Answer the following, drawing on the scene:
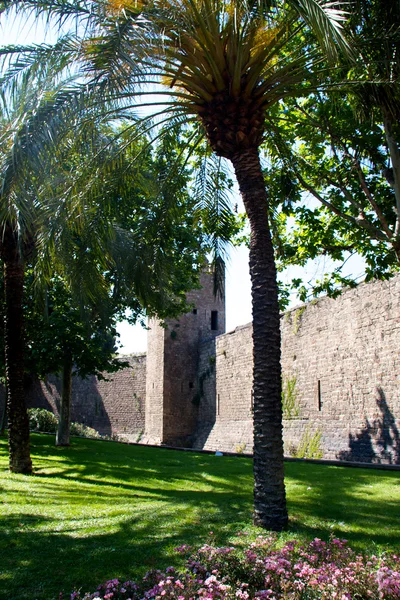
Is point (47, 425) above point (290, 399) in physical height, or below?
below

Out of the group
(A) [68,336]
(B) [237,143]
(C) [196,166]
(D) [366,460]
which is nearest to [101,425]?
(A) [68,336]

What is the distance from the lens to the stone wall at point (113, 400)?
28.9m

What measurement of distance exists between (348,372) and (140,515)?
10110 mm

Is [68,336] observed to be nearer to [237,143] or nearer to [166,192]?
[166,192]

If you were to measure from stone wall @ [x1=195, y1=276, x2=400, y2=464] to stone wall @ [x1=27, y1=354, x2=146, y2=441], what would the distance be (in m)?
9.94

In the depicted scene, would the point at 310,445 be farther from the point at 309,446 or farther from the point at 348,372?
the point at 348,372

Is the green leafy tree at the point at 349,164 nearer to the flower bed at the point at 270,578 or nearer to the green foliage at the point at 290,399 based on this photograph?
the flower bed at the point at 270,578

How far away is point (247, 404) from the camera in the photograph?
20953 mm

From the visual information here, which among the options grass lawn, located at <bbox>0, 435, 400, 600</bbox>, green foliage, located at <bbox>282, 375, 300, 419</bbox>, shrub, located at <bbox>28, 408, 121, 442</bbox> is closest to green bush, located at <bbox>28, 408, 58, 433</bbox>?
shrub, located at <bbox>28, 408, 121, 442</bbox>

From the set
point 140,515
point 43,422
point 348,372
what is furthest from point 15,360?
point 43,422

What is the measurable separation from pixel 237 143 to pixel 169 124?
2.33 meters

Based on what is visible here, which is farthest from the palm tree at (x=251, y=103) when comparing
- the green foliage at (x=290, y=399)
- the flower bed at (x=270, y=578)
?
the green foliage at (x=290, y=399)

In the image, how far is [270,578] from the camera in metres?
3.73

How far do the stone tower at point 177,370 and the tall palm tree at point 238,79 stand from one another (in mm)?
18820
